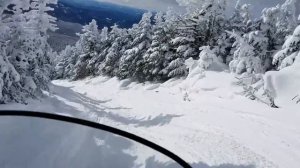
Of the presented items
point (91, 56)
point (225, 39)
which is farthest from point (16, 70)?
point (91, 56)

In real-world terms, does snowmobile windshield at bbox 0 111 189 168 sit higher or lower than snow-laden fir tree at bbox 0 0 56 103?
higher

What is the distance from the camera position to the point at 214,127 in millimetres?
13109

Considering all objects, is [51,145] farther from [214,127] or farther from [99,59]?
[99,59]

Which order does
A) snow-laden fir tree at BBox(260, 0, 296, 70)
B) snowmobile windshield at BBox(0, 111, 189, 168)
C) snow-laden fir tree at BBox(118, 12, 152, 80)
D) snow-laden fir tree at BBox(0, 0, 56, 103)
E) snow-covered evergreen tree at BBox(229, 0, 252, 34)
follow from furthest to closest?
snow-laden fir tree at BBox(118, 12, 152, 80) → snow-covered evergreen tree at BBox(229, 0, 252, 34) → snow-laden fir tree at BBox(260, 0, 296, 70) → snow-laden fir tree at BBox(0, 0, 56, 103) → snowmobile windshield at BBox(0, 111, 189, 168)

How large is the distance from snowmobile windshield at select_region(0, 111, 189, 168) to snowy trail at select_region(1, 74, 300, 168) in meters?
7.71

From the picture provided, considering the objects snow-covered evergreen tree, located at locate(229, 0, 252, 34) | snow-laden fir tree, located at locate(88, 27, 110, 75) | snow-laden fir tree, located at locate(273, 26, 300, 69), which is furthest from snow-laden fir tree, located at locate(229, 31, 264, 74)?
snow-laden fir tree, located at locate(88, 27, 110, 75)

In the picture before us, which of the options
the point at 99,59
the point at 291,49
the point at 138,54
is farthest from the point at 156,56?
the point at 99,59

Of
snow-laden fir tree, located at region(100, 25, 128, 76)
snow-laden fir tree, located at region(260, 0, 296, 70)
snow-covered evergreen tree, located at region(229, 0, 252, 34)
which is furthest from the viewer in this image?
snow-laden fir tree, located at region(100, 25, 128, 76)

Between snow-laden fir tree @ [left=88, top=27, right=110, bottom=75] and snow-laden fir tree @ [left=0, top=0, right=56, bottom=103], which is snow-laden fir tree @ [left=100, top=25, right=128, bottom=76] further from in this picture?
snow-laden fir tree @ [left=0, top=0, right=56, bottom=103]

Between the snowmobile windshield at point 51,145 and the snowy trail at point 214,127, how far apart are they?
303 inches

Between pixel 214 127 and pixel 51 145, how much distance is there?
11350mm

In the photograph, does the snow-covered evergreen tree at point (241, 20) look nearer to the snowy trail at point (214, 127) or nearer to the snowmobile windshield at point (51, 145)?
the snowy trail at point (214, 127)

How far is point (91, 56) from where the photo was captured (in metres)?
56.8

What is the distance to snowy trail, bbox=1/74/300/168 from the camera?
33.8ft
